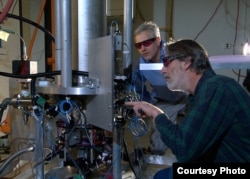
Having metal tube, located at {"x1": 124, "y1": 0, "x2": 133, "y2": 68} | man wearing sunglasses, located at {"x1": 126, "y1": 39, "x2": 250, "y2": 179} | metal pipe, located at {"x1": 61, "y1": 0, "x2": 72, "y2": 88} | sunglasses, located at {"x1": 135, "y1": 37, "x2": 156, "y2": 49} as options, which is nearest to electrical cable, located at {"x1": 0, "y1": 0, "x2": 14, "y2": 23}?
metal pipe, located at {"x1": 61, "y1": 0, "x2": 72, "y2": 88}

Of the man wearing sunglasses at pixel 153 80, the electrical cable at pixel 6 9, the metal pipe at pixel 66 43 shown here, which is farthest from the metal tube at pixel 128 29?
the electrical cable at pixel 6 9

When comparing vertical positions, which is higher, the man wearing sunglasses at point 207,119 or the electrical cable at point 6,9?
the electrical cable at point 6,9

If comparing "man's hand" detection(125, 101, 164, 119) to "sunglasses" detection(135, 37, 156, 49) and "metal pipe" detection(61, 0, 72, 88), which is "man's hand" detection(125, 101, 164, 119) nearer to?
"metal pipe" detection(61, 0, 72, 88)

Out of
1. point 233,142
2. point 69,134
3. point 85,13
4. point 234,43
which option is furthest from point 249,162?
point 234,43

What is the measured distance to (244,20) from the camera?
358cm

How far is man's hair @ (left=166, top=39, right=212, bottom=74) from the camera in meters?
1.03

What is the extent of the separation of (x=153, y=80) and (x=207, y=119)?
1.06 metres

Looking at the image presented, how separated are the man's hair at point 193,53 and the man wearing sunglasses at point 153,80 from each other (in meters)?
0.52

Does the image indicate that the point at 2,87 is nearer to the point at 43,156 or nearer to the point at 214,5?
the point at 43,156

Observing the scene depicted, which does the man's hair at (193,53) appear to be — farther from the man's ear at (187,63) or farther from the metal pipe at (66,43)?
the metal pipe at (66,43)

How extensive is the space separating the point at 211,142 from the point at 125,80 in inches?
21.2

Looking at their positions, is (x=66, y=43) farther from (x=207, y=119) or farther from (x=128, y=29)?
(x=207, y=119)

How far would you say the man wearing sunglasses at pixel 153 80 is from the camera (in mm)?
1763

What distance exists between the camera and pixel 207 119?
2.87 feet
